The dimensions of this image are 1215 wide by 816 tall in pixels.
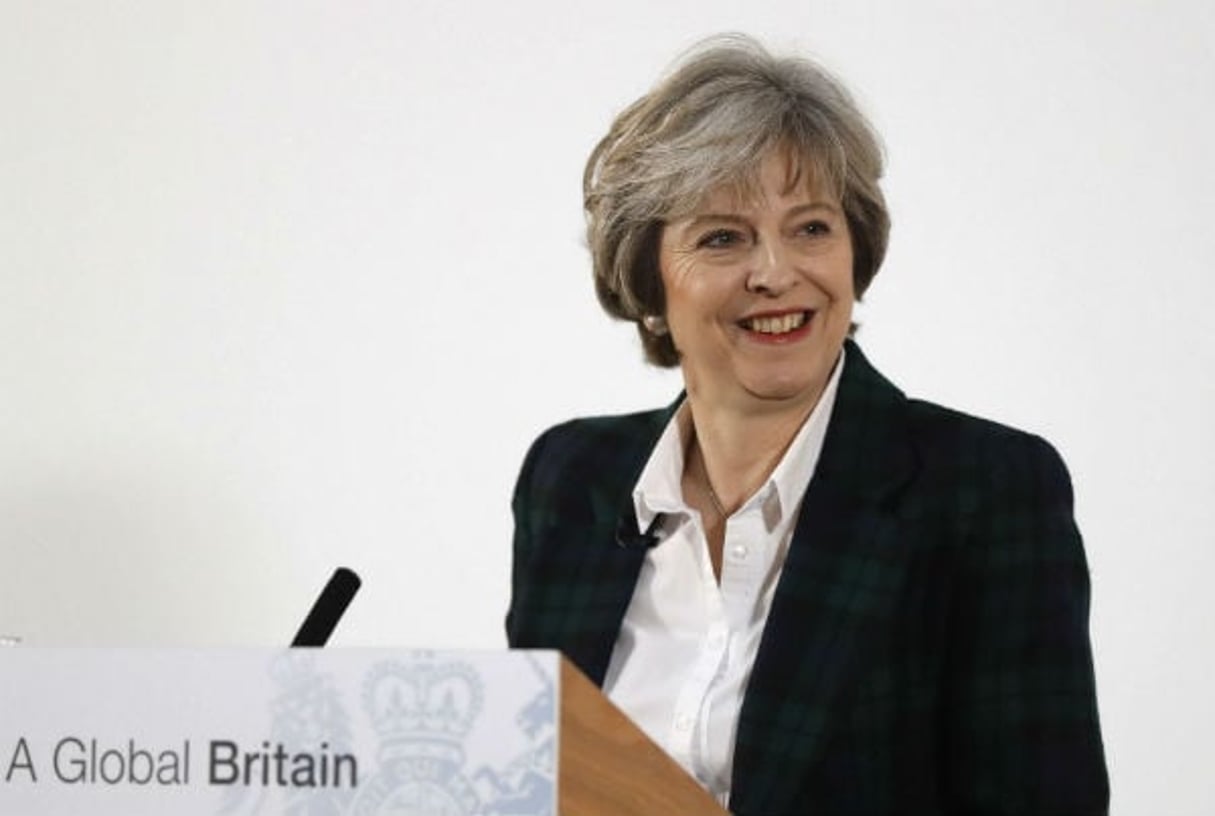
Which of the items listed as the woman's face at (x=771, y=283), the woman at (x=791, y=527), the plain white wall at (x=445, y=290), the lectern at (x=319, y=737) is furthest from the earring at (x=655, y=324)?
the lectern at (x=319, y=737)

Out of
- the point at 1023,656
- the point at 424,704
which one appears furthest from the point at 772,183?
the point at 424,704

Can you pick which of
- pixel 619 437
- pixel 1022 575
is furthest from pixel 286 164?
pixel 1022 575

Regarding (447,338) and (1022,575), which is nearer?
(1022,575)

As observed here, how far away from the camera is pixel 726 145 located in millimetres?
1968

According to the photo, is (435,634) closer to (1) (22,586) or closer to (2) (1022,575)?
(1) (22,586)

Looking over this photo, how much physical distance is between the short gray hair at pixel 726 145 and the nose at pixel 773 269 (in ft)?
0.20

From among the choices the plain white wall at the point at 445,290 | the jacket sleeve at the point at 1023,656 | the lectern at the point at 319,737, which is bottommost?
the lectern at the point at 319,737

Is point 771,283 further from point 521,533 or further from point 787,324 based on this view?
point 521,533

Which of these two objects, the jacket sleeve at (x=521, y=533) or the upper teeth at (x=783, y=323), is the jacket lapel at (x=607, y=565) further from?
the upper teeth at (x=783, y=323)

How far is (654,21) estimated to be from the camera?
272 centimetres

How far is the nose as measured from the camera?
1974 millimetres

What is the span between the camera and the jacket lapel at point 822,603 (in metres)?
1.83

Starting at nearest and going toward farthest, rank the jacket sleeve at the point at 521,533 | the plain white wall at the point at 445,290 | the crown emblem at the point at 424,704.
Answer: the crown emblem at the point at 424,704 → the jacket sleeve at the point at 521,533 → the plain white wall at the point at 445,290

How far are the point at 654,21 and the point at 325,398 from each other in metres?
0.71
